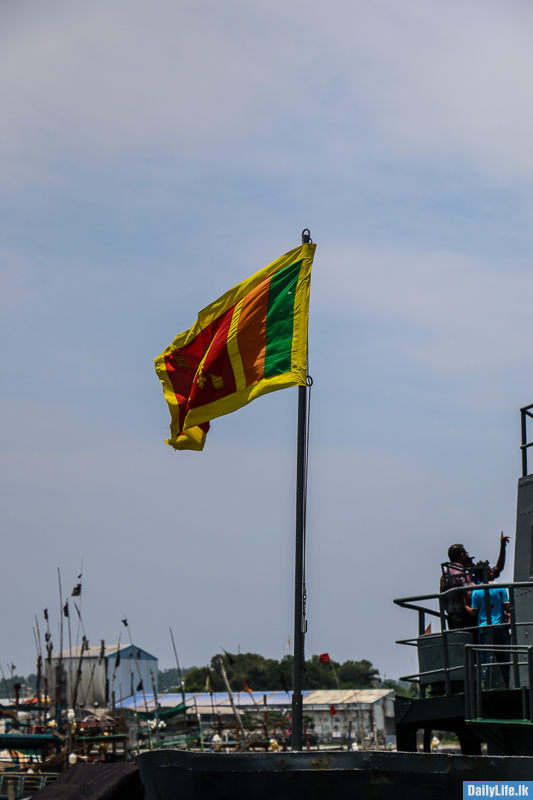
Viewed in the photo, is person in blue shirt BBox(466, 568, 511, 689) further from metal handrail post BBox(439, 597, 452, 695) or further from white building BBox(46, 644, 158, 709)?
white building BBox(46, 644, 158, 709)

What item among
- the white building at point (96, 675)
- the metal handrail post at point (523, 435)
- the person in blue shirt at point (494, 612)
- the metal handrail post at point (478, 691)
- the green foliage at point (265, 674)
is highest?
the metal handrail post at point (523, 435)

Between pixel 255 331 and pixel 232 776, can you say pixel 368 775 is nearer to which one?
pixel 232 776

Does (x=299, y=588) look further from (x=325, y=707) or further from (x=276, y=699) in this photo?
(x=325, y=707)

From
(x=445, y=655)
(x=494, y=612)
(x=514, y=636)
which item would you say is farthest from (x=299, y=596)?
(x=514, y=636)

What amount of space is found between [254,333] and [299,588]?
12.2 feet

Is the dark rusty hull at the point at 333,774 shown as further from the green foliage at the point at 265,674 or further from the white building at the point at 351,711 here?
the green foliage at the point at 265,674

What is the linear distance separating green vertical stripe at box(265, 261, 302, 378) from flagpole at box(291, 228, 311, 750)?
735 millimetres

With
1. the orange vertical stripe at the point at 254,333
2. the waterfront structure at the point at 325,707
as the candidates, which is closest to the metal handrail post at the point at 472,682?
the orange vertical stripe at the point at 254,333

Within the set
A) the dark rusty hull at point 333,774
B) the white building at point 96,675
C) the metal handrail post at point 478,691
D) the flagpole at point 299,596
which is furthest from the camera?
the white building at point 96,675

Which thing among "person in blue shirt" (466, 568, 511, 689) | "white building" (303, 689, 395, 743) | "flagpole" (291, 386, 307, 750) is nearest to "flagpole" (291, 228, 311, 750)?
"flagpole" (291, 386, 307, 750)

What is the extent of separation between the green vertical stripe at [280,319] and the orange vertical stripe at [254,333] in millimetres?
77

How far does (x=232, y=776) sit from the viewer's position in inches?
293

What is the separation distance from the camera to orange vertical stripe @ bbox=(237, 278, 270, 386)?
1184cm

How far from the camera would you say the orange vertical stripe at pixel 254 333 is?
11844mm
